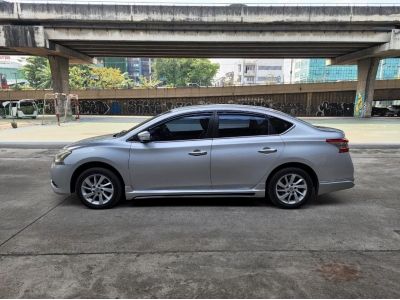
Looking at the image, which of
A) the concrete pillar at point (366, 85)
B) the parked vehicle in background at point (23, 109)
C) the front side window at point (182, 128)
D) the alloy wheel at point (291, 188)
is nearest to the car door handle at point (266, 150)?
the alloy wheel at point (291, 188)

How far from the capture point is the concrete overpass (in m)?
24.8

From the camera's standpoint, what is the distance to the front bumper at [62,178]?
5750 millimetres

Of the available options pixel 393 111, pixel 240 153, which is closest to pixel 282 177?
pixel 240 153

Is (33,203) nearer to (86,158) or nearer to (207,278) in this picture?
(86,158)

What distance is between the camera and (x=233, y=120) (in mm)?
5801

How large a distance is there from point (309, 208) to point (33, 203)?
4533 millimetres

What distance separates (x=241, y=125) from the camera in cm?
579

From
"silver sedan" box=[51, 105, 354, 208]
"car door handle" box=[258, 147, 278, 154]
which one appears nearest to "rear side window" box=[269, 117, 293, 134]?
"silver sedan" box=[51, 105, 354, 208]

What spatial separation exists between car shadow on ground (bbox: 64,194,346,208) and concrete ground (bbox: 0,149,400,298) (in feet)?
0.06

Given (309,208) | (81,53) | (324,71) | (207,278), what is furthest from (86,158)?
(324,71)

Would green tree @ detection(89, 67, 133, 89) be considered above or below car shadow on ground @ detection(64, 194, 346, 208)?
above

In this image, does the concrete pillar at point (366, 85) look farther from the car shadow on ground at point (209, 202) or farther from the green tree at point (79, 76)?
the green tree at point (79, 76)

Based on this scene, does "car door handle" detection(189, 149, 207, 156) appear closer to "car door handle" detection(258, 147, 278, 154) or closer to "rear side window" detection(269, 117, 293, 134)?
"car door handle" detection(258, 147, 278, 154)

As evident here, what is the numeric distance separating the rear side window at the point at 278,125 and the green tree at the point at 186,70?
77.7m
